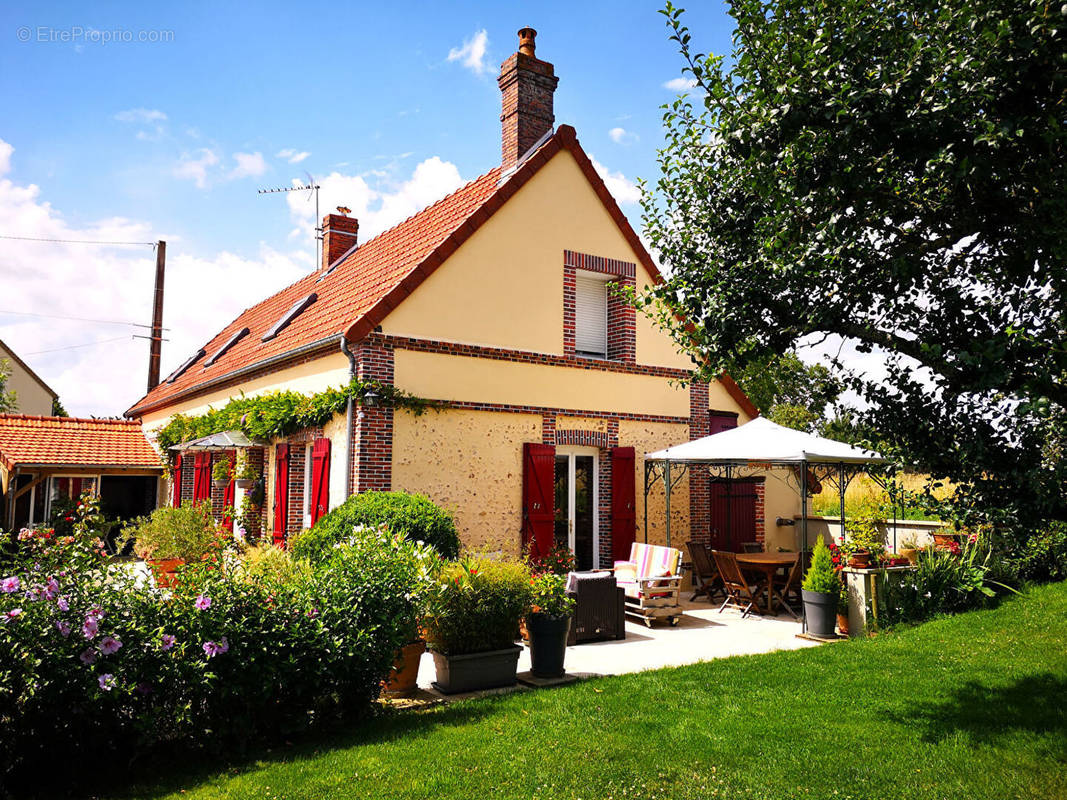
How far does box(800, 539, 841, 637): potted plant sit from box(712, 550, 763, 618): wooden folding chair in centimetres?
128

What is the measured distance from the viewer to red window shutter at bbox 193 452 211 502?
51.0 ft

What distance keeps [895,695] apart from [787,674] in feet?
2.99

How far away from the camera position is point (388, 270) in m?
11.9

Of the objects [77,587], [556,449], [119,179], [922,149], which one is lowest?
[77,587]

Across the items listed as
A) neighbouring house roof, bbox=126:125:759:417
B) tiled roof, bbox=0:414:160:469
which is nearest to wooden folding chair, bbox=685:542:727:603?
neighbouring house roof, bbox=126:125:759:417

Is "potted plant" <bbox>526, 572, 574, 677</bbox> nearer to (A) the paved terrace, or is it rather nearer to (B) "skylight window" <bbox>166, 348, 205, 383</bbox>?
(A) the paved terrace

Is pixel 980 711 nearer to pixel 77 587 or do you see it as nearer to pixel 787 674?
pixel 787 674

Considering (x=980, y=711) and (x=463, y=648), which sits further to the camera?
(x=463, y=648)

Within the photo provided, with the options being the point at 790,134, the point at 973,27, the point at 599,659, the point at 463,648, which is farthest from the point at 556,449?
the point at 973,27

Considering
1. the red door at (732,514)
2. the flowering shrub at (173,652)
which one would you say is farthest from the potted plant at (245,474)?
the red door at (732,514)

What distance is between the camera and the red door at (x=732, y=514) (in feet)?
43.0

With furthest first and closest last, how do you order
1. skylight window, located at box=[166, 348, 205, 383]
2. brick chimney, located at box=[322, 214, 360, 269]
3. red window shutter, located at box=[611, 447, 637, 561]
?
1. skylight window, located at box=[166, 348, 205, 383]
2. brick chimney, located at box=[322, 214, 360, 269]
3. red window shutter, located at box=[611, 447, 637, 561]

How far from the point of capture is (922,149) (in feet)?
14.1

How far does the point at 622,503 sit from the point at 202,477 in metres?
9.41
